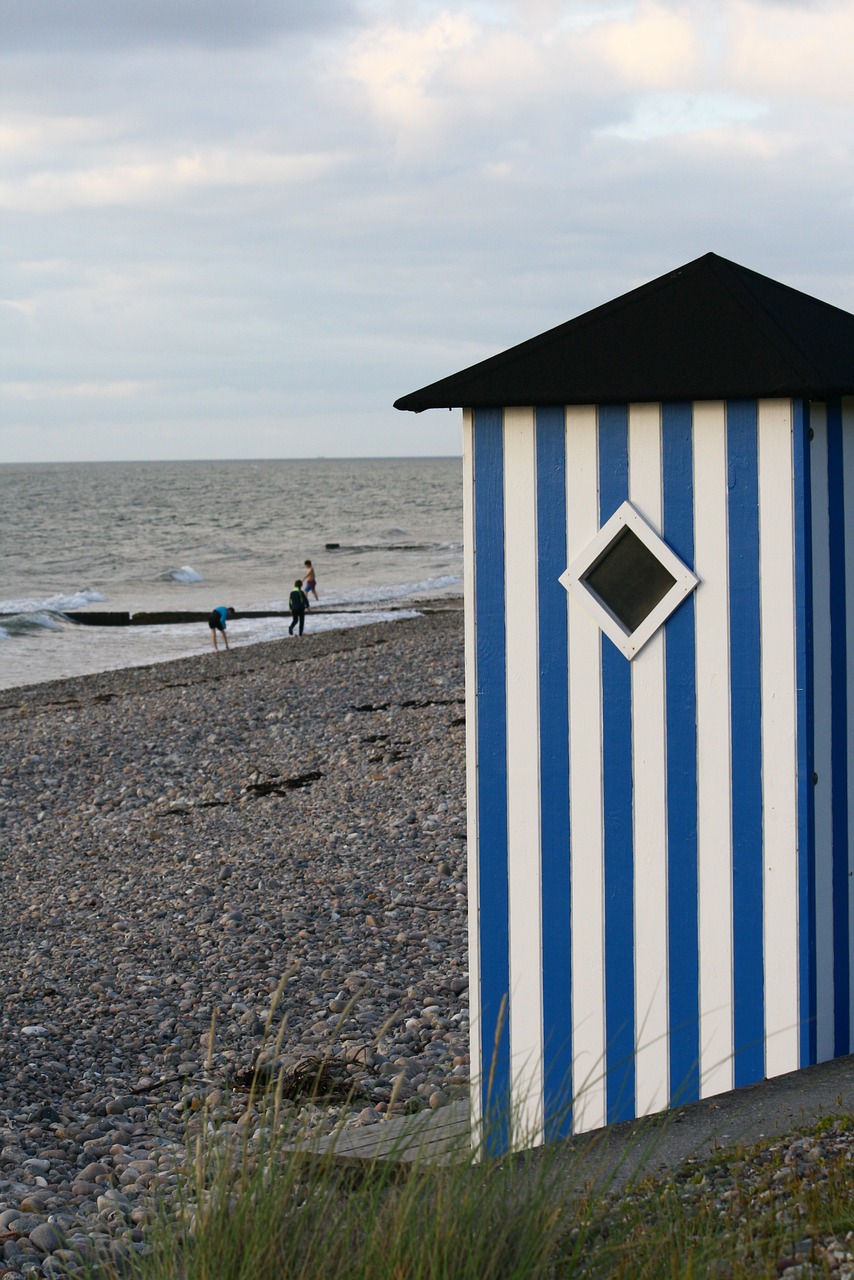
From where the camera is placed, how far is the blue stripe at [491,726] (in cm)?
369

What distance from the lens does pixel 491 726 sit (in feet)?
12.2

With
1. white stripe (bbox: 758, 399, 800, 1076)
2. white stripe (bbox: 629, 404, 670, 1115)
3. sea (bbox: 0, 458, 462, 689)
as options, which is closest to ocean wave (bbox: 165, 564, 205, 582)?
sea (bbox: 0, 458, 462, 689)

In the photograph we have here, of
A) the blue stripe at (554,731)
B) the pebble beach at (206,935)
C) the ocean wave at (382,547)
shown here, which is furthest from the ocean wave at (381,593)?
the blue stripe at (554,731)

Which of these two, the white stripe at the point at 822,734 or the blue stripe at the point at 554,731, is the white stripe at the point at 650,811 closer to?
the blue stripe at the point at 554,731

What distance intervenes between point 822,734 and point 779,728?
16 centimetres

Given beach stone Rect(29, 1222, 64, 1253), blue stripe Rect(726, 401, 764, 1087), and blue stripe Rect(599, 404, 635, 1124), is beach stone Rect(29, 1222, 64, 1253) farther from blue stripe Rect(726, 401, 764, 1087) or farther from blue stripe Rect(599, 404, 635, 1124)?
blue stripe Rect(726, 401, 764, 1087)

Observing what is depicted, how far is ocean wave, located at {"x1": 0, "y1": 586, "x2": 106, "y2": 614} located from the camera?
34656 mm

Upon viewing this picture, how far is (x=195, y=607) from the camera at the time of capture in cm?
3525

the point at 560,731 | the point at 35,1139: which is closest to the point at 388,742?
the point at 35,1139

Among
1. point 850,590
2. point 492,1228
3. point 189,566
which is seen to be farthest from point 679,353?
point 189,566

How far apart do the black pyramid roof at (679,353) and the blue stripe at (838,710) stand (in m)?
0.26

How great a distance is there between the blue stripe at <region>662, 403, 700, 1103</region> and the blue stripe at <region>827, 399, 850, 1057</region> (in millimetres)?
394

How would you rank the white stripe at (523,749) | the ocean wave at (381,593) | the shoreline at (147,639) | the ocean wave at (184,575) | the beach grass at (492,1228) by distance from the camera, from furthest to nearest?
the ocean wave at (184,575) → the ocean wave at (381,593) → the shoreline at (147,639) → the white stripe at (523,749) → the beach grass at (492,1228)

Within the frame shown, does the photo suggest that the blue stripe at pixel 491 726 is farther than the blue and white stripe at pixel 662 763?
Yes
